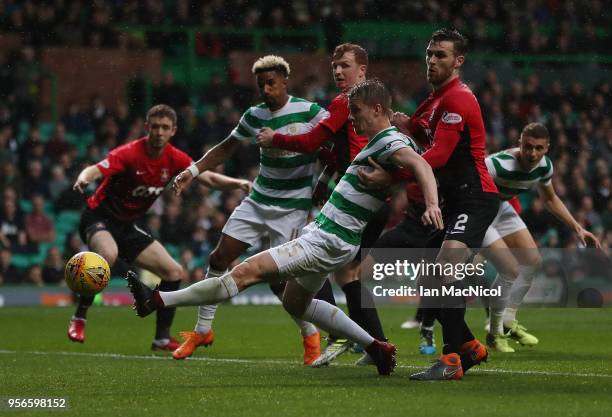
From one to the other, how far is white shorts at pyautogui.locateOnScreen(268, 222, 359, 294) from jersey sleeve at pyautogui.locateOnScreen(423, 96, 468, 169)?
2.63ft

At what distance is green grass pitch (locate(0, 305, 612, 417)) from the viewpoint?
655 cm

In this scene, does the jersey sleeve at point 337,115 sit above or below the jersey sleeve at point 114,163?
above

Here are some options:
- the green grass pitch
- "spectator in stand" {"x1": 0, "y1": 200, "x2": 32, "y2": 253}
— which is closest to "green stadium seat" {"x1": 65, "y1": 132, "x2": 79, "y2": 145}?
"spectator in stand" {"x1": 0, "y1": 200, "x2": 32, "y2": 253}

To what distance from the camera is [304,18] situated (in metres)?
25.6

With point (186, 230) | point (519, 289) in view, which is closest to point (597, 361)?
point (519, 289)

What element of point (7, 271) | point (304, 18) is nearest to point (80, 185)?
point (7, 271)

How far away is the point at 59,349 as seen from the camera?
11.4 metres

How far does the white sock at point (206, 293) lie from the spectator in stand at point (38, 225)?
12515 millimetres

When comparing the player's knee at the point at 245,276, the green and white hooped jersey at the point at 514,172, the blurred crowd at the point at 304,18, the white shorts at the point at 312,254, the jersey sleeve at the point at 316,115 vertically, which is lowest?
the player's knee at the point at 245,276

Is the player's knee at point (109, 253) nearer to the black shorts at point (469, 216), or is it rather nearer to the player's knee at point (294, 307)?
the player's knee at point (294, 307)

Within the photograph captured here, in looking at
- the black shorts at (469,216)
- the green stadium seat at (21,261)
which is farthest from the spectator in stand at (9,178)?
the black shorts at (469,216)

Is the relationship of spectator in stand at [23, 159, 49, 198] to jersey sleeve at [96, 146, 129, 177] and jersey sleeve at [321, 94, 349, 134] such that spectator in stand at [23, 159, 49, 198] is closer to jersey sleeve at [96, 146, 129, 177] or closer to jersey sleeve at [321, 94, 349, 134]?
jersey sleeve at [96, 146, 129, 177]

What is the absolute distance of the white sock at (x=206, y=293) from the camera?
7803 millimetres

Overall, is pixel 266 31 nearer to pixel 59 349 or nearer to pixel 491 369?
pixel 59 349
